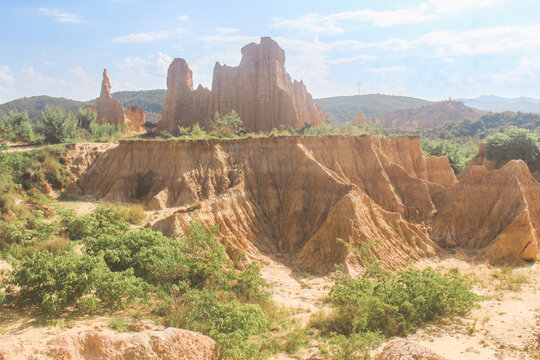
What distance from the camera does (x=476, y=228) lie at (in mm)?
25438

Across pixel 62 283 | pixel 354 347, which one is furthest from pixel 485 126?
pixel 62 283

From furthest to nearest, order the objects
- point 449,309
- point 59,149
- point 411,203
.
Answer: point 59,149, point 411,203, point 449,309

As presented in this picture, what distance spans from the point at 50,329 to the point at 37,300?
1379 mm

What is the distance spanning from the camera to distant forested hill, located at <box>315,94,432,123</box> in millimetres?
150750

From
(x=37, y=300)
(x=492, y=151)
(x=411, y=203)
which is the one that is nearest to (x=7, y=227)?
(x=37, y=300)

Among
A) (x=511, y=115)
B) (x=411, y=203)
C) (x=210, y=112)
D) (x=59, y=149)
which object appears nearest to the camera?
(x=411, y=203)

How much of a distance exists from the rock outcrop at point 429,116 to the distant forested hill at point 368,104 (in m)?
17.4

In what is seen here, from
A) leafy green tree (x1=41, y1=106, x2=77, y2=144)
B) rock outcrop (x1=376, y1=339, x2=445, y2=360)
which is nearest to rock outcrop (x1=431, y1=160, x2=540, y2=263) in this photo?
rock outcrop (x1=376, y1=339, x2=445, y2=360)

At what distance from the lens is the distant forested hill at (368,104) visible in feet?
495

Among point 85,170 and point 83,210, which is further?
point 85,170

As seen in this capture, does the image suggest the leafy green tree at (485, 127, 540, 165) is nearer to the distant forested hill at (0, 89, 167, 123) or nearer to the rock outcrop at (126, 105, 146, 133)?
the rock outcrop at (126, 105, 146, 133)

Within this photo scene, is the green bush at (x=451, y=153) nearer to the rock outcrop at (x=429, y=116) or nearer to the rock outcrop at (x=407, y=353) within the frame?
the rock outcrop at (x=407, y=353)

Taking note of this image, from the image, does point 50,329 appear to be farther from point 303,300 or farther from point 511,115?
point 511,115

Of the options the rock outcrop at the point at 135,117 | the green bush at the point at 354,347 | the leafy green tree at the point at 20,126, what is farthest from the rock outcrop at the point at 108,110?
the green bush at the point at 354,347
